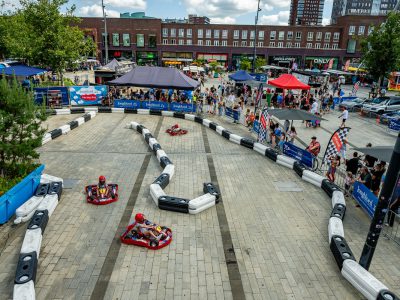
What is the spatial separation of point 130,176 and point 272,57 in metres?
67.9

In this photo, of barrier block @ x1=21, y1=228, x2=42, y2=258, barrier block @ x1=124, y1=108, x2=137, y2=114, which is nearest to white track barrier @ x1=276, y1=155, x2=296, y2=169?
barrier block @ x1=21, y1=228, x2=42, y2=258

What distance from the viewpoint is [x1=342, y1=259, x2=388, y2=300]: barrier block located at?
6484 mm

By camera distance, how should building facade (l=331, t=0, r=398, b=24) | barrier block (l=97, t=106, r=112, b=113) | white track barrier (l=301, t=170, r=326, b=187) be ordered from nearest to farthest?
white track barrier (l=301, t=170, r=326, b=187), barrier block (l=97, t=106, r=112, b=113), building facade (l=331, t=0, r=398, b=24)

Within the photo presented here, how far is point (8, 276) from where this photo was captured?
7102mm

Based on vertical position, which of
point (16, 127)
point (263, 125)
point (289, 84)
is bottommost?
point (263, 125)

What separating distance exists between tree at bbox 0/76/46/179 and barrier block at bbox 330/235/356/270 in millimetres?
10149

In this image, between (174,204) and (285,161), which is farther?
(285,161)

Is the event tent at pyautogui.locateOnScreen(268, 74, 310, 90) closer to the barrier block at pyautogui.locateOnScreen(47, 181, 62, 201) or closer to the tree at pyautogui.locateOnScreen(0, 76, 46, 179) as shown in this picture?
the tree at pyautogui.locateOnScreen(0, 76, 46, 179)

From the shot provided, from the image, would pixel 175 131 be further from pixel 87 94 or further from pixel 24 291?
pixel 24 291

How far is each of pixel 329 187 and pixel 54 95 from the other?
22670 mm

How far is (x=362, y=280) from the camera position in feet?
22.0

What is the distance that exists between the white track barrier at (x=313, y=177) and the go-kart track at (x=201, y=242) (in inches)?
9.1

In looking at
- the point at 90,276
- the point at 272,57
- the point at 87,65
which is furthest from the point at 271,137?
the point at 272,57

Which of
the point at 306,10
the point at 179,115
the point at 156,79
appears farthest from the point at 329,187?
the point at 306,10
